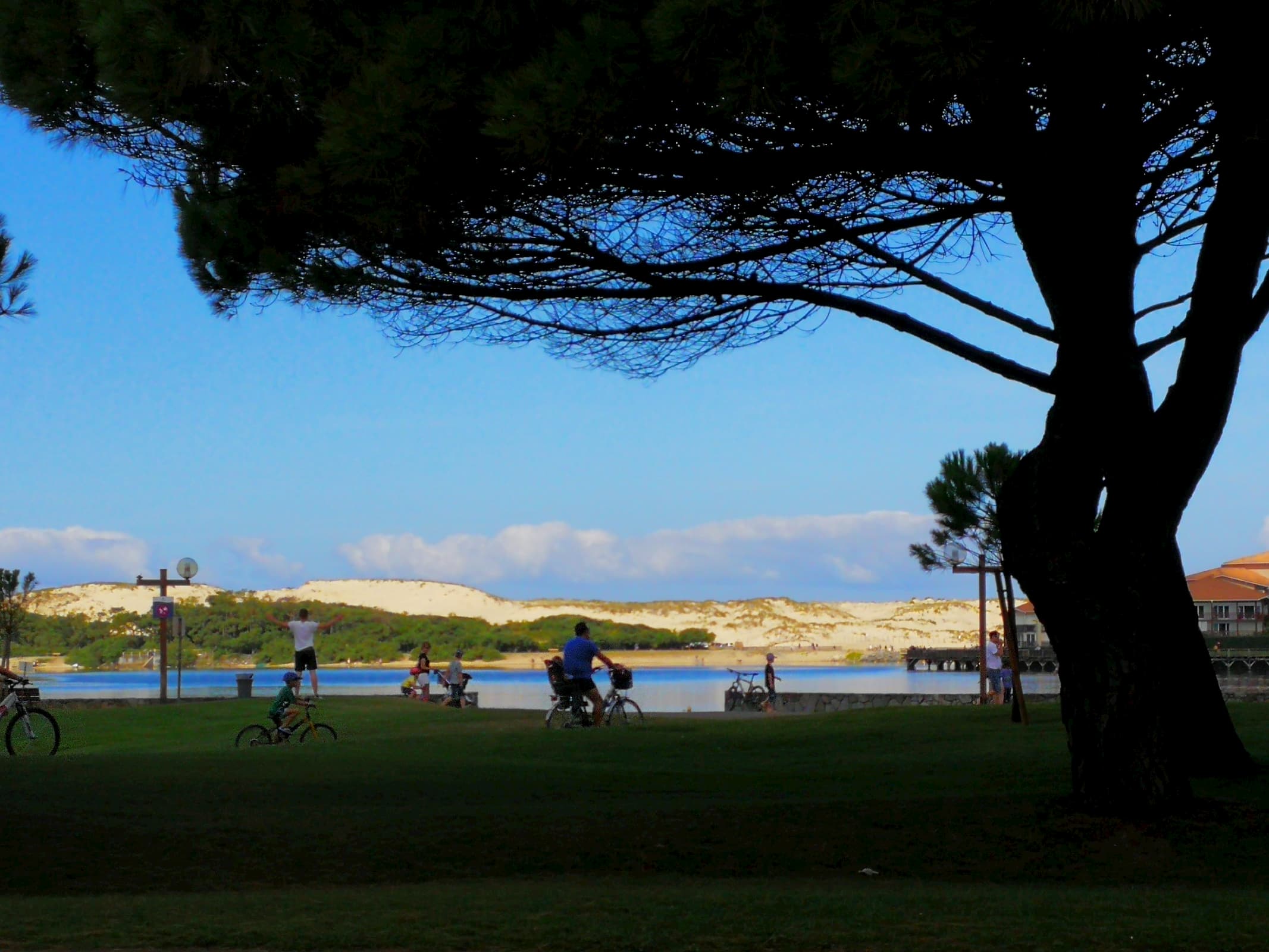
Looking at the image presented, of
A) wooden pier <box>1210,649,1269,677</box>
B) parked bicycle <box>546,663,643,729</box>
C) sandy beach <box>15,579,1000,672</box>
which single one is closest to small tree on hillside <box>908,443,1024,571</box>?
parked bicycle <box>546,663,643,729</box>

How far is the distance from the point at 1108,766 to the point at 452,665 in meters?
19.7

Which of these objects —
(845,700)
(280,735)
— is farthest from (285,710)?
(845,700)

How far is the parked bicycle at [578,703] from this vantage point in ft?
61.7

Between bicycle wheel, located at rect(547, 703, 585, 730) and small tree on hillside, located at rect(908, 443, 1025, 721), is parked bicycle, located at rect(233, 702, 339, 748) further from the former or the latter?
small tree on hillside, located at rect(908, 443, 1025, 721)

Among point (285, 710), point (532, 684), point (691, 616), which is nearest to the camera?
point (285, 710)

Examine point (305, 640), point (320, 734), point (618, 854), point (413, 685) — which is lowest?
point (618, 854)

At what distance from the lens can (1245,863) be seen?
830cm

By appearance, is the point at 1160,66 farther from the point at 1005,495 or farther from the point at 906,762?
the point at 906,762

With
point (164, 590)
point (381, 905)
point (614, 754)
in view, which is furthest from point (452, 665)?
point (381, 905)

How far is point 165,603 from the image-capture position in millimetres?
28672

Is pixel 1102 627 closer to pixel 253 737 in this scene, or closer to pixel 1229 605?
pixel 253 737

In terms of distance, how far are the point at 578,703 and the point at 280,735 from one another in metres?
3.72

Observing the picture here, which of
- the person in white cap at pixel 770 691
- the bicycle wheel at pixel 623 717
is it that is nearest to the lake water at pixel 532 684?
the person in white cap at pixel 770 691

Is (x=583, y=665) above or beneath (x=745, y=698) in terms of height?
above
